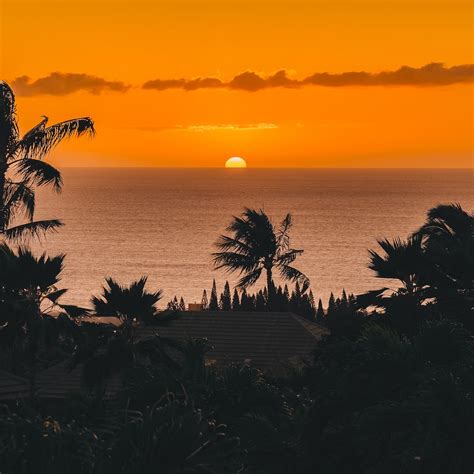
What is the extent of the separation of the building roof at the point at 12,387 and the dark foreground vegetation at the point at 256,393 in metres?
0.10

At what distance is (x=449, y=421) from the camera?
12.8 meters

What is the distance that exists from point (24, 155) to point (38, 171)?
0.58 meters

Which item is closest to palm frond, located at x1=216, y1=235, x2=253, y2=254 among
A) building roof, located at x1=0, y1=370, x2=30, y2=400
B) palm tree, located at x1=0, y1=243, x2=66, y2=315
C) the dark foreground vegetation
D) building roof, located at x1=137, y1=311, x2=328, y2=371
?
building roof, located at x1=137, y1=311, x2=328, y2=371

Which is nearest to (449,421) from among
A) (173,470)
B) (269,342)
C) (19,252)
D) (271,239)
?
(173,470)

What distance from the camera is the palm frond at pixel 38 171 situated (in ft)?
69.5

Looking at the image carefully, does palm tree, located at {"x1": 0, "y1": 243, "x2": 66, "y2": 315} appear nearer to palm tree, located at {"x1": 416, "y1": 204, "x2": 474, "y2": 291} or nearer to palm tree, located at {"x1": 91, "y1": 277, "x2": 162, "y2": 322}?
palm tree, located at {"x1": 91, "y1": 277, "x2": 162, "y2": 322}

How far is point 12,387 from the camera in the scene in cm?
→ 2633

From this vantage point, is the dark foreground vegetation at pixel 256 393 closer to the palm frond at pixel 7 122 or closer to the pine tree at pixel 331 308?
the palm frond at pixel 7 122

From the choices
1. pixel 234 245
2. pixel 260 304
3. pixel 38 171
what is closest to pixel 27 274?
pixel 38 171

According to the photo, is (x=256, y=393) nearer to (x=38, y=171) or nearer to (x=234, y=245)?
(x=38, y=171)

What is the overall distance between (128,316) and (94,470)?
12.3m

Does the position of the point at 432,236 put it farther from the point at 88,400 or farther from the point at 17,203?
the point at 88,400

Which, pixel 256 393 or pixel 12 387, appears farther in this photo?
pixel 12 387

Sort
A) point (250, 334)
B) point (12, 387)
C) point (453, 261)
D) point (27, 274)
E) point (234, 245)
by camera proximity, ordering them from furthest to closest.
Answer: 1. point (234, 245)
2. point (250, 334)
3. point (12, 387)
4. point (27, 274)
5. point (453, 261)
